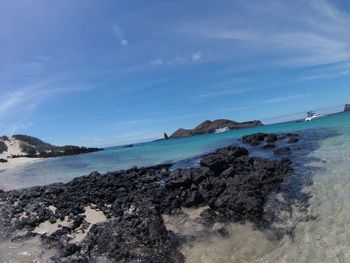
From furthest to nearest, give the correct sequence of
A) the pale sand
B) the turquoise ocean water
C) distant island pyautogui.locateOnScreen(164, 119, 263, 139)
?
distant island pyautogui.locateOnScreen(164, 119, 263, 139)
the turquoise ocean water
the pale sand

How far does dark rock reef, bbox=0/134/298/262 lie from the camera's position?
415 inches

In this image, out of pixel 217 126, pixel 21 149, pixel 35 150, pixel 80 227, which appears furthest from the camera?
pixel 217 126

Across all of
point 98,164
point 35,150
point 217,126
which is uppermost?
point 217,126

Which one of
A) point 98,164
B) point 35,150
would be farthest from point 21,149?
point 98,164

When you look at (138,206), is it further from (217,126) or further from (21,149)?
(217,126)

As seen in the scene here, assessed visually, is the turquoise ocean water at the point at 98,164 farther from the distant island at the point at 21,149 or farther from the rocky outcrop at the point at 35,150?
the rocky outcrop at the point at 35,150

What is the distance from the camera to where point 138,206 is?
14320mm

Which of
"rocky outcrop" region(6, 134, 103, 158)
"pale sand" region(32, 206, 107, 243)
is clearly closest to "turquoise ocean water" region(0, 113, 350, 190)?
"pale sand" region(32, 206, 107, 243)

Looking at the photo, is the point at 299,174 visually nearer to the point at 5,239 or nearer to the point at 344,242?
the point at 344,242

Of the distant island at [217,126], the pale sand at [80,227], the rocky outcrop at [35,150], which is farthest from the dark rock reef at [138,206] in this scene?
the distant island at [217,126]

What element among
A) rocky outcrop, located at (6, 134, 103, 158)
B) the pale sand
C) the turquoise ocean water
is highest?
rocky outcrop, located at (6, 134, 103, 158)

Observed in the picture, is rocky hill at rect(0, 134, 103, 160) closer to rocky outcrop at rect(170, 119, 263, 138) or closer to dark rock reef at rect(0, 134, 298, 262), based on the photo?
rocky outcrop at rect(170, 119, 263, 138)

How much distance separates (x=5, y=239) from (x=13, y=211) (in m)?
3.66

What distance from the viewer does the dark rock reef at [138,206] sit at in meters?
10.5
